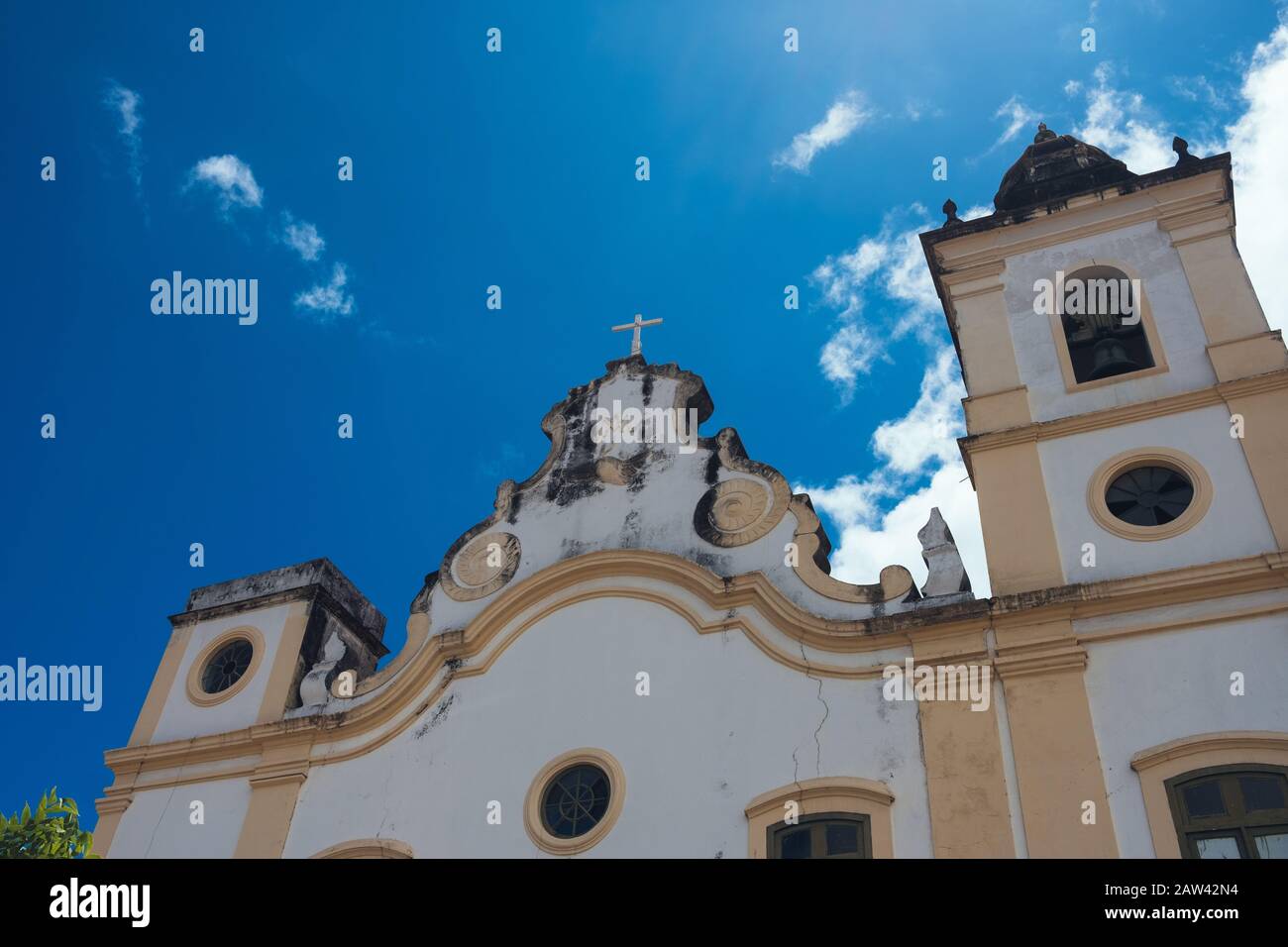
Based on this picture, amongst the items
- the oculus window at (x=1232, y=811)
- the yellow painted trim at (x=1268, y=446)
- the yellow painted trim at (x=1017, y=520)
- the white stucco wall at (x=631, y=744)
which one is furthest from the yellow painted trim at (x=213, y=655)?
the yellow painted trim at (x=1268, y=446)

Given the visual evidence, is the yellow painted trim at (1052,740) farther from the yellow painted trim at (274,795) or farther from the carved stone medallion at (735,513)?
the yellow painted trim at (274,795)

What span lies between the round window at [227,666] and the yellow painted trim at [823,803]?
6772mm

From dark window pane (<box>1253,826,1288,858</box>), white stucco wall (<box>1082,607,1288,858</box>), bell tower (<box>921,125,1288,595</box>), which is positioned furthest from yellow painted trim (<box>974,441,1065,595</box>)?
dark window pane (<box>1253,826,1288,858</box>)

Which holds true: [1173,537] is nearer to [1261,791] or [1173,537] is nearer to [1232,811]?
[1261,791]

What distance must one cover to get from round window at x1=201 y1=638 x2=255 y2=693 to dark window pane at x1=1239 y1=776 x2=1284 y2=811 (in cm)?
1043

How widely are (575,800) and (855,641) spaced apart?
2.99 meters

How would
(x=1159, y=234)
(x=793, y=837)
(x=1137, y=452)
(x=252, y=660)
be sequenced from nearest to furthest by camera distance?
1. (x=793, y=837)
2. (x=1137, y=452)
3. (x=1159, y=234)
4. (x=252, y=660)

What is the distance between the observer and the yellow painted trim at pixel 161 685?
14.2 m

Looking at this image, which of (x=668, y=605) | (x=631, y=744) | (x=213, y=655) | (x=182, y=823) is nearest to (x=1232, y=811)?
(x=631, y=744)

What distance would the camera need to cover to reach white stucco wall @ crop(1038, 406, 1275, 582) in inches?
431

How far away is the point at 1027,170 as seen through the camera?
15.3 meters
